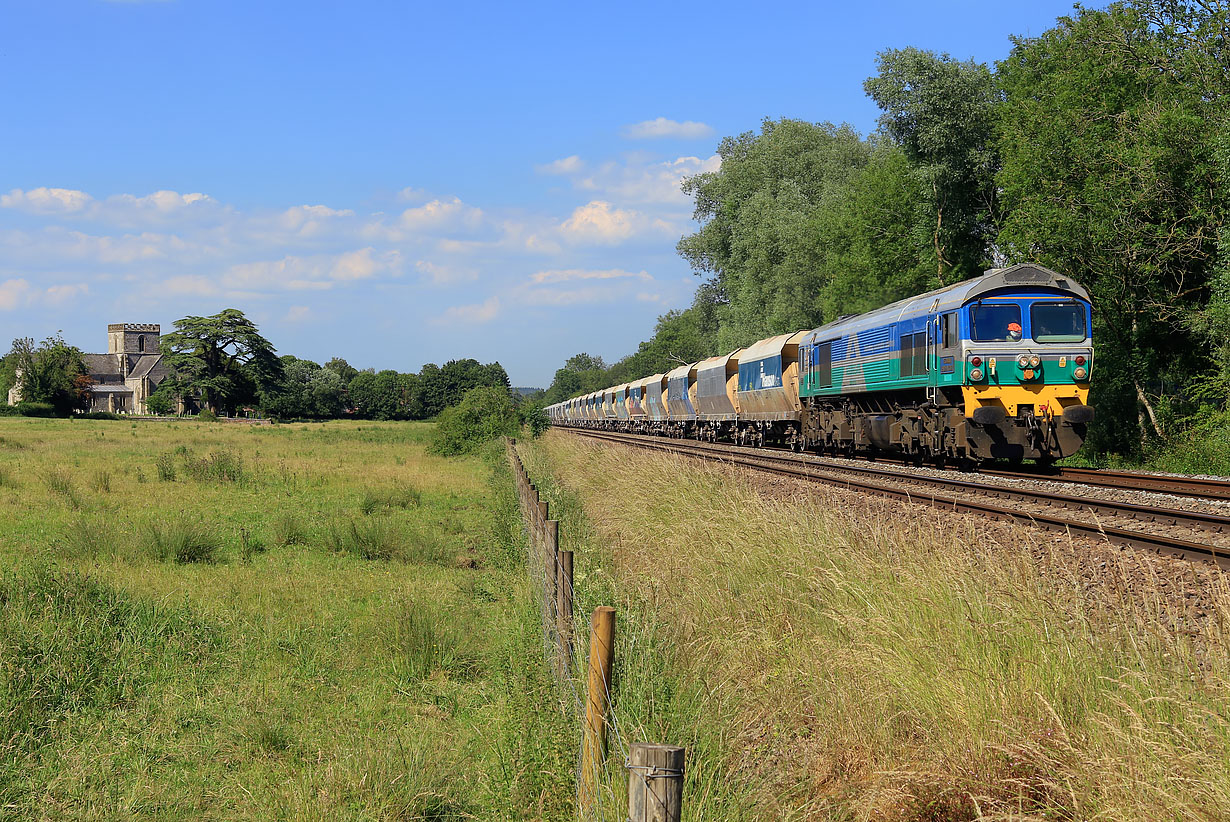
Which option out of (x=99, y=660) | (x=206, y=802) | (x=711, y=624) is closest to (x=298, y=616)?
(x=99, y=660)

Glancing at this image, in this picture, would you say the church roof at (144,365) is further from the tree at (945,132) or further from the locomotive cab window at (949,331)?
A: the locomotive cab window at (949,331)

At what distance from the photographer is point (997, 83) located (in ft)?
128

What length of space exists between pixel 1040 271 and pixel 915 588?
47.0 ft

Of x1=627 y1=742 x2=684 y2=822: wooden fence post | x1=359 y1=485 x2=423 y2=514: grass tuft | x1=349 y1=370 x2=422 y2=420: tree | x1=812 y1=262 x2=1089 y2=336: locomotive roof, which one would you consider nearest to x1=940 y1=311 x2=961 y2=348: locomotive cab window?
x1=812 y1=262 x2=1089 y2=336: locomotive roof

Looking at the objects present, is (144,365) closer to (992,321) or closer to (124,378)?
(124,378)

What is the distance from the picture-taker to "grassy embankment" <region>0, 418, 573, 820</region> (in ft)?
18.6

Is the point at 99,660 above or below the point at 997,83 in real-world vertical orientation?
below

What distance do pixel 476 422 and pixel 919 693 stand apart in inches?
1591

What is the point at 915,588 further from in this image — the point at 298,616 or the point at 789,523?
the point at 298,616

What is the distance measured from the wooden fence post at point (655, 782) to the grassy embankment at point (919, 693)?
101 cm

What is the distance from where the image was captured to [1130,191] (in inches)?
987

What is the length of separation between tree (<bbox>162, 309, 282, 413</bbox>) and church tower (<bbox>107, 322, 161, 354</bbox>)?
6152 centimetres

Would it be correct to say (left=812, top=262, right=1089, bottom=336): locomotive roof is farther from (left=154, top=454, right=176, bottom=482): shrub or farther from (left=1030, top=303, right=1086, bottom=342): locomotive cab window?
(left=154, top=454, right=176, bottom=482): shrub

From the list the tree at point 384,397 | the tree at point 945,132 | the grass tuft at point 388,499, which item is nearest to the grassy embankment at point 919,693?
the grass tuft at point 388,499
